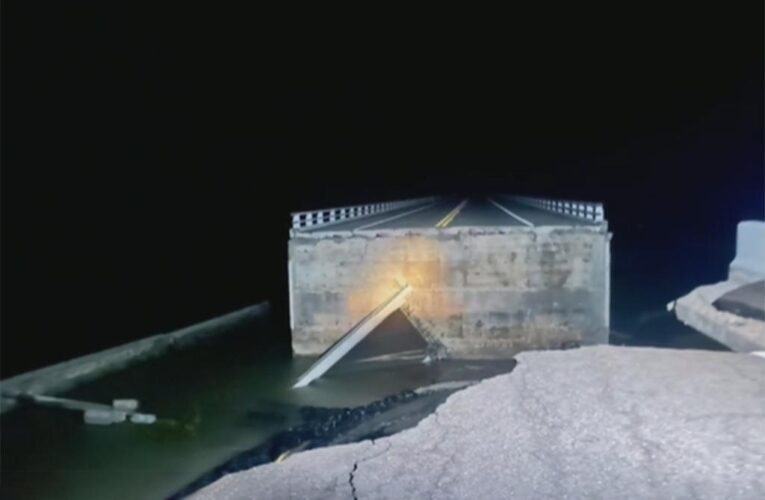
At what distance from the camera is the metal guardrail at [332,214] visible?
25.9 metres

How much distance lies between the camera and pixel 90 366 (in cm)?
2577

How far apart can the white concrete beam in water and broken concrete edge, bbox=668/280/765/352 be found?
9.01m

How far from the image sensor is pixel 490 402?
12938 mm

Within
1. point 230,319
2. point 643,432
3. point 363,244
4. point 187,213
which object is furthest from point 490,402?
point 187,213

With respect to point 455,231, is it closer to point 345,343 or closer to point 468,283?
point 468,283

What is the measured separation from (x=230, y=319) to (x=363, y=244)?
1440 centimetres

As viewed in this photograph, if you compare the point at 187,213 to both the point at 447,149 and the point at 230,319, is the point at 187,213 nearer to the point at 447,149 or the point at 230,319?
the point at 230,319

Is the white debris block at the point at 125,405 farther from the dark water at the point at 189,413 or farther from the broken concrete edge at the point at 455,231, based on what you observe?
the broken concrete edge at the point at 455,231

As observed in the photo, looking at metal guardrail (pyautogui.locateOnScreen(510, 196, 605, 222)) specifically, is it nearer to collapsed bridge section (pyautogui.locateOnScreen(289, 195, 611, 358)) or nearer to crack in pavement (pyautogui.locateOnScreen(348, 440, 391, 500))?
collapsed bridge section (pyautogui.locateOnScreen(289, 195, 611, 358))

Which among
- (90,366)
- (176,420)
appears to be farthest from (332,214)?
(176,420)

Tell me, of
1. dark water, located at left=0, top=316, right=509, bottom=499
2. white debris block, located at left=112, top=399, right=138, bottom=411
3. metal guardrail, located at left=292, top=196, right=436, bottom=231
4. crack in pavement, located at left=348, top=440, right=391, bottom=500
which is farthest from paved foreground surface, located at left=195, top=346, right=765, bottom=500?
metal guardrail, located at left=292, top=196, right=436, bottom=231

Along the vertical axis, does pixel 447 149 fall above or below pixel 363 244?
above

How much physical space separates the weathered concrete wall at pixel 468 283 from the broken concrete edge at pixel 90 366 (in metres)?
7.85

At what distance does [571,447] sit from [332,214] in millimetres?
20114
